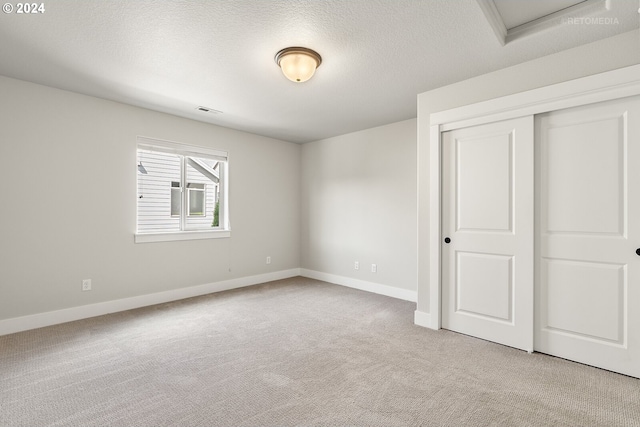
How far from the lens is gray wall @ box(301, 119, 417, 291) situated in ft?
14.3

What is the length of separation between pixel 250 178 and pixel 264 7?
331cm

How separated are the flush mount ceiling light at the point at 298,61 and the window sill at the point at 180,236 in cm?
282

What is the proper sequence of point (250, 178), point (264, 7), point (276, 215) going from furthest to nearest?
1. point (276, 215)
2. point (250, 178)
3. point (264, 7)

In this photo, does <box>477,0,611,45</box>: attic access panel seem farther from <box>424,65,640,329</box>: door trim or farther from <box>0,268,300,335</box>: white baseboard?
<box>0,268,300,335</box>: white baseboard

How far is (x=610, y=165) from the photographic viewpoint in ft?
7.68

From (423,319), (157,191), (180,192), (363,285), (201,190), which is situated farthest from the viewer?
(363,285)

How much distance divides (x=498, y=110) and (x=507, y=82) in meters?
0.26

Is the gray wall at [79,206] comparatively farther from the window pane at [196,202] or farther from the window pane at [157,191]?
the window pane at [196,202]

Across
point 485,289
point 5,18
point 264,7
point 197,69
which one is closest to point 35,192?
point 5,18

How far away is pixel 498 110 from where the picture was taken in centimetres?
281

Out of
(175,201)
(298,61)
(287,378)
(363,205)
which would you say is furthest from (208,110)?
(287,378)

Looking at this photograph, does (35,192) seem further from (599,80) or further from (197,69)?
(599,80)

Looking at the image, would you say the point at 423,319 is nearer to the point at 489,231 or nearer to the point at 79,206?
the point at 489,231

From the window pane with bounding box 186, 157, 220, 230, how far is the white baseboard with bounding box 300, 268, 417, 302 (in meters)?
2.02
